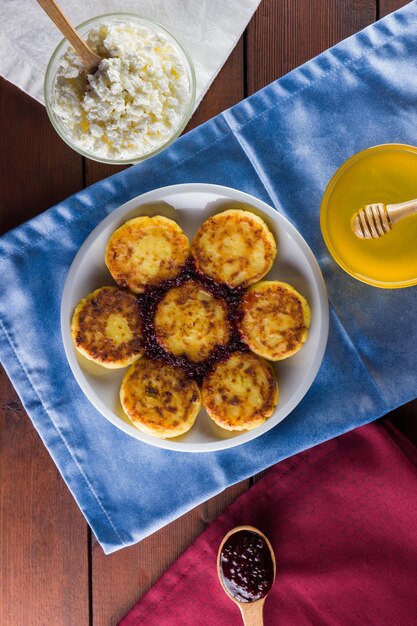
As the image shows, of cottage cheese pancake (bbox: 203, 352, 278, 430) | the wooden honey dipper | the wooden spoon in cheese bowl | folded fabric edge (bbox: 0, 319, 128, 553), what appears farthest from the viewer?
folded fabric edge (bbox: 0, 319, 128, 553)

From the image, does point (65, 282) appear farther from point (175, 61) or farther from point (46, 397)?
point (175, 61)

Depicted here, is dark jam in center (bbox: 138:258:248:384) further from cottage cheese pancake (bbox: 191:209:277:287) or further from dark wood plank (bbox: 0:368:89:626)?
dark wood plank (bbox: 0:368:89:626)

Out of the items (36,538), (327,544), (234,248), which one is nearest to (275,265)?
(234,248)

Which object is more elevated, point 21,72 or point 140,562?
point 21,72

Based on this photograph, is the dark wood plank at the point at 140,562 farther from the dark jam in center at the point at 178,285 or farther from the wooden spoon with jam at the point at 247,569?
the dark jam in center at the point at 178,285

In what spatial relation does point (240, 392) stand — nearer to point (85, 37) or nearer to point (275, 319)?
point (275, 319)

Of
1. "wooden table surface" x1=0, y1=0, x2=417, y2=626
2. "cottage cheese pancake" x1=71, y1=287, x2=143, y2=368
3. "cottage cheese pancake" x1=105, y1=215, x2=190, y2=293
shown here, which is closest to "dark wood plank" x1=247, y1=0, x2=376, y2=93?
"wooden table surface" x1=0, y1=0, x2=417, y2=626
